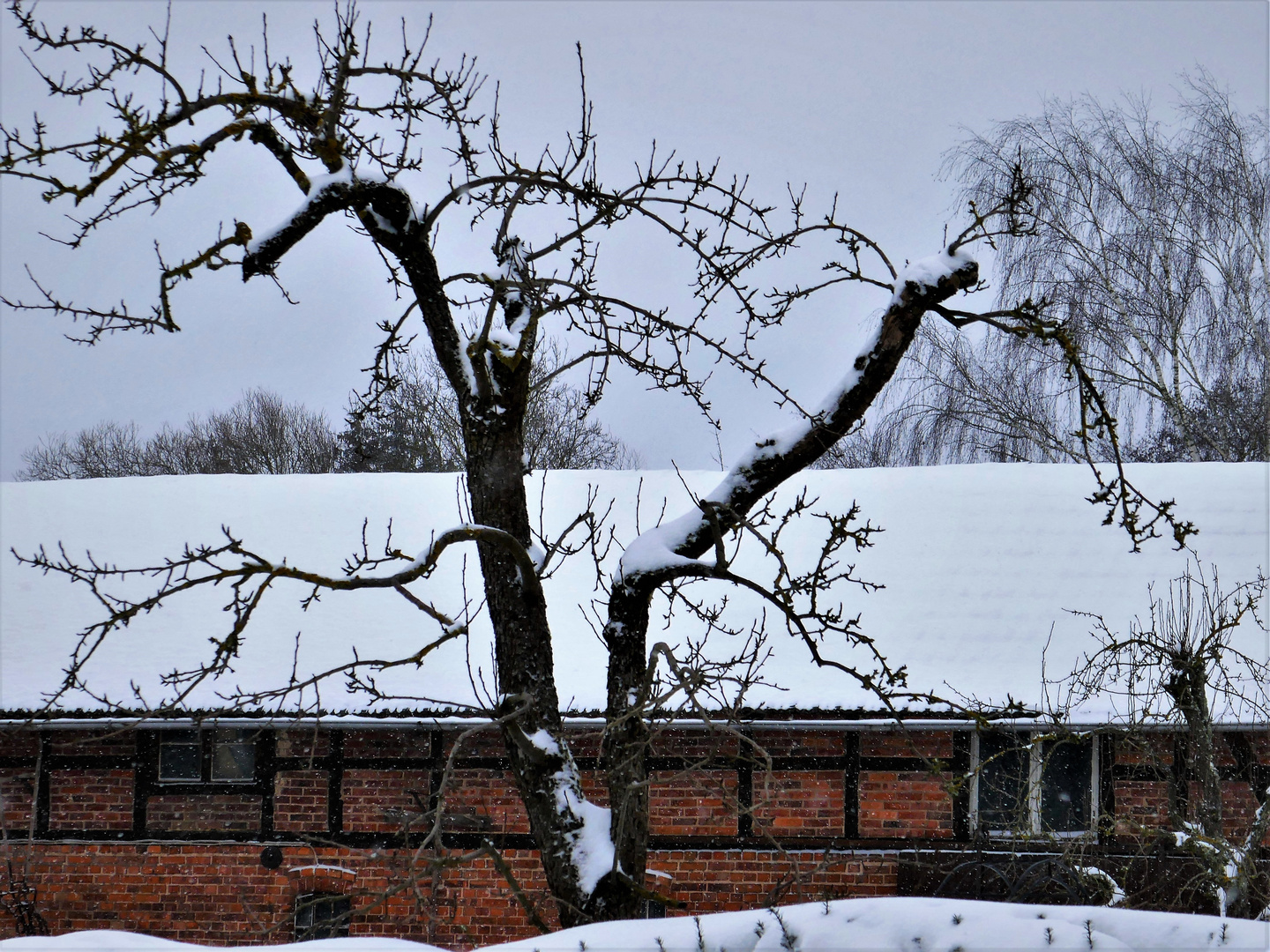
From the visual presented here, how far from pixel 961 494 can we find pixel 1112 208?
8.41 m

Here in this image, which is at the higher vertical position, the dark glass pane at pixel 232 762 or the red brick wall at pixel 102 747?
the red brick wall at pixel 102 747

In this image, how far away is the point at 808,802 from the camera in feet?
26.1

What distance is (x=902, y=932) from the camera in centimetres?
268

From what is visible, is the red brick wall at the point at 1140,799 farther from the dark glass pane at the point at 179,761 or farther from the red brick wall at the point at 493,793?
the dark glass pane at the point at 179,761

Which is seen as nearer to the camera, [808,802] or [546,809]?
[546,809]

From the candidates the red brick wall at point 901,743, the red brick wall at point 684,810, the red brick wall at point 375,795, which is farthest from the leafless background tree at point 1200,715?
the red brick wall at point 375,795

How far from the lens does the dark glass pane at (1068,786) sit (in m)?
8.05

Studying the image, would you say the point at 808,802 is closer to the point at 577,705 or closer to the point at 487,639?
the point at 577,705

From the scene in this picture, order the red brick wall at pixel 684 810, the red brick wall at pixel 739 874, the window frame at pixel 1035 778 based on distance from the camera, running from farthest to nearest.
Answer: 1. the red brick wall at pixel 684 810
2. the red brick wall at pixel 739 874
3. the window frame at pixel 1035 778

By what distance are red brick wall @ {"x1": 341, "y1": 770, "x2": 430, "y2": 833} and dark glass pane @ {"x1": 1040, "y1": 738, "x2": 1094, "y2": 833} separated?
4.97 meters

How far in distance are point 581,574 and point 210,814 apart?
3.77 metres

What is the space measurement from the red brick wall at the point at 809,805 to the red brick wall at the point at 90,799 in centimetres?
508

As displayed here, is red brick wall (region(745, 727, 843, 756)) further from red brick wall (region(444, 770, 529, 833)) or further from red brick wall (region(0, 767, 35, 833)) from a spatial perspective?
red brick wall (region(0, 767, 35, 833))

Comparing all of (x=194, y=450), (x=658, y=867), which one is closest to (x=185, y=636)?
→ (x=658, y=867)
